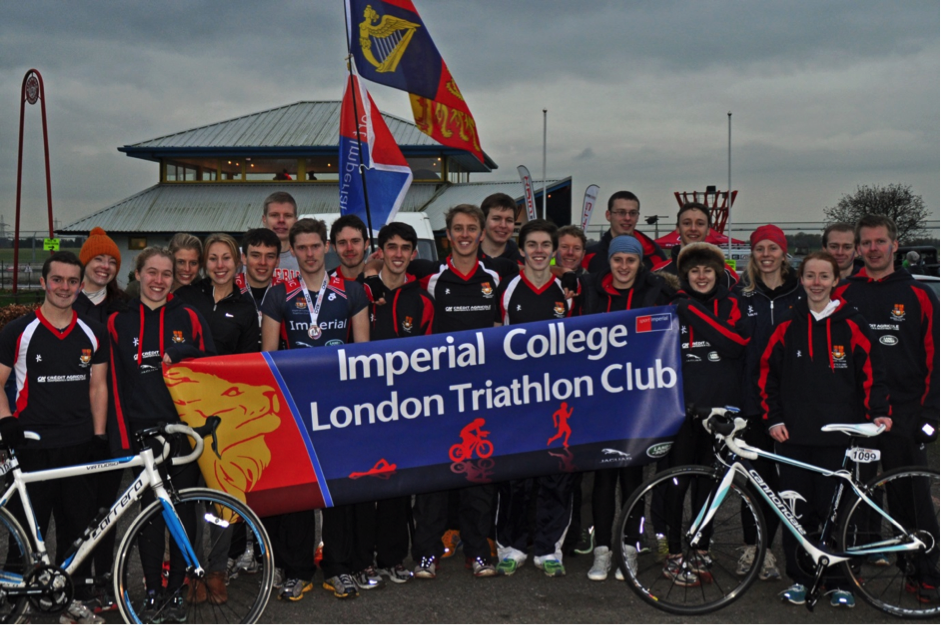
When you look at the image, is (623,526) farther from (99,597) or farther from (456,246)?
(99,597)

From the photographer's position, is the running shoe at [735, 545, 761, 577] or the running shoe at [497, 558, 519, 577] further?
the running shoe at [497, 558, 519, 577]

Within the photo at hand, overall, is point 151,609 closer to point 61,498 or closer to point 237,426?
point 61,498

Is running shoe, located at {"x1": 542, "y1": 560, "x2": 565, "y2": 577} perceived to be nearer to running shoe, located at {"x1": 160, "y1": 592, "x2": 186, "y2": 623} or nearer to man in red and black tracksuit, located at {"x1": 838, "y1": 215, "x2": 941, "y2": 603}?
man in red and black tracksuit, located at {"x1": 838, "y1": 215, "x2": 941, "y2": 603}

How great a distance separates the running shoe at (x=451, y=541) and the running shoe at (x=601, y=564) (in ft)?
3.26

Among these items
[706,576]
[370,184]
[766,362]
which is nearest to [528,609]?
[706,576]

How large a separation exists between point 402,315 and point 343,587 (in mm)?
1730

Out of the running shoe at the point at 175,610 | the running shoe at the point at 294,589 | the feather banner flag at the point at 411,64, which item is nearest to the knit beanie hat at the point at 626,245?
the running shoe at the point at 294,589

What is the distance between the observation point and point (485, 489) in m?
5.04

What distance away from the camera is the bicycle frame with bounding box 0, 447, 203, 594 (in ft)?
13.2

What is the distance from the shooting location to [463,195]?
30.3m

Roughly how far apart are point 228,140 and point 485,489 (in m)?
31.4

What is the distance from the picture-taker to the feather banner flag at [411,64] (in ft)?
27.0

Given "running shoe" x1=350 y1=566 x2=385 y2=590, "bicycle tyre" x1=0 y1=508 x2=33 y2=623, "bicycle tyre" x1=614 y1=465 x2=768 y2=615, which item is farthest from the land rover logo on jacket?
"bicycle tyre" x1=0 y1=508 x2=33 y2=623

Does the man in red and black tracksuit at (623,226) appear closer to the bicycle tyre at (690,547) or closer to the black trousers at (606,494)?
the black trousers at (606,494)
